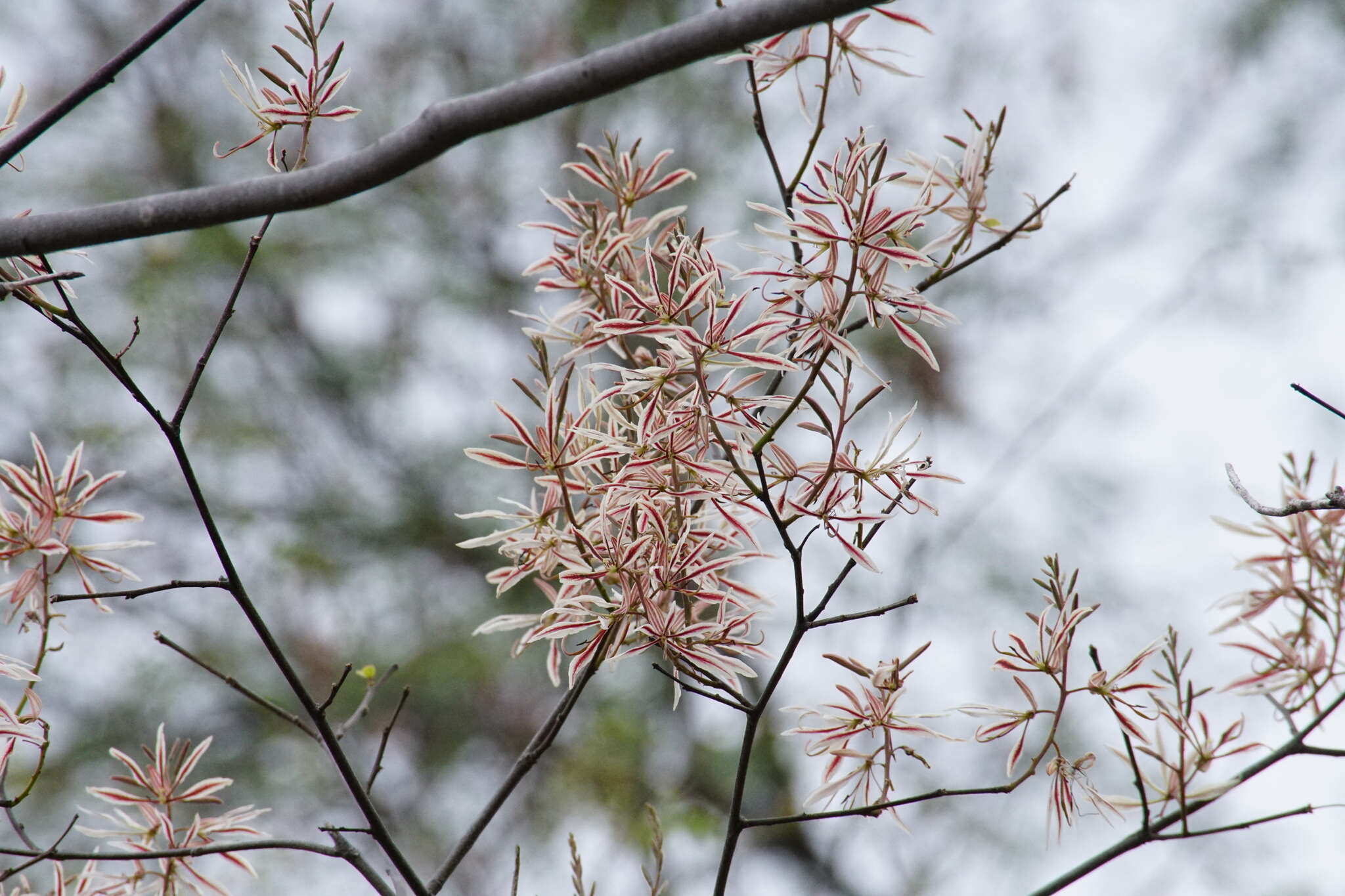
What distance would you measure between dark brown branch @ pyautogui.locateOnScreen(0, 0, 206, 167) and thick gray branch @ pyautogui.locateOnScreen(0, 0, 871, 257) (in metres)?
0.10

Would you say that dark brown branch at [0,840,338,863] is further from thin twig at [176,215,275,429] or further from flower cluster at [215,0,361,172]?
flower cluster at [215,0,361,172]

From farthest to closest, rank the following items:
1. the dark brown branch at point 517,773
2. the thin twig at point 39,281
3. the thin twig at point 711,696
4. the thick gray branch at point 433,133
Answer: the dark brown branch at point 517,773 → the thin twig at point 711,696 → the thin twig at point 39,281 → the thick gray branch at point 433,133

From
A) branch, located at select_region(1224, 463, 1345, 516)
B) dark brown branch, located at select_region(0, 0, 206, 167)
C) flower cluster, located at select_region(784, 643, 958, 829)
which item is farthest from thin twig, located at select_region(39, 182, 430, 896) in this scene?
branch, located at select_region(1224, 463, 1345, 516)

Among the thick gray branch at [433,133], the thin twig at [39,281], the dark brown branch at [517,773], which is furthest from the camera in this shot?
the dark brown branch at [517,773]

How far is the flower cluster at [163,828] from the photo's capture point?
1072 millimetres

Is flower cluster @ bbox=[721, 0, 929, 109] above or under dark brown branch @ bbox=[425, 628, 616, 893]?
above

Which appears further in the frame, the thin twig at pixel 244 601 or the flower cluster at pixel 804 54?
the flower cluster at pixel 804 54

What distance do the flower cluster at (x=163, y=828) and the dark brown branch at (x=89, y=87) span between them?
554 mm

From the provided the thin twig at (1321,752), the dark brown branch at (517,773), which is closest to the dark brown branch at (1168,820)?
the thin twig at (1321,752)

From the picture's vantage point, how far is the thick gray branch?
0.66 m

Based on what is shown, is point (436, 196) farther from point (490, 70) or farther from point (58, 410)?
point (58, 410)

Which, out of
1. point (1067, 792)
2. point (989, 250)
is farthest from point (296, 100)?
point (1067, 792)

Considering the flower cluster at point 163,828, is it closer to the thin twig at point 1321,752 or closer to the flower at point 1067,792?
the flower at point 1067,792

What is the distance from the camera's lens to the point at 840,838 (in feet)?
12.6
